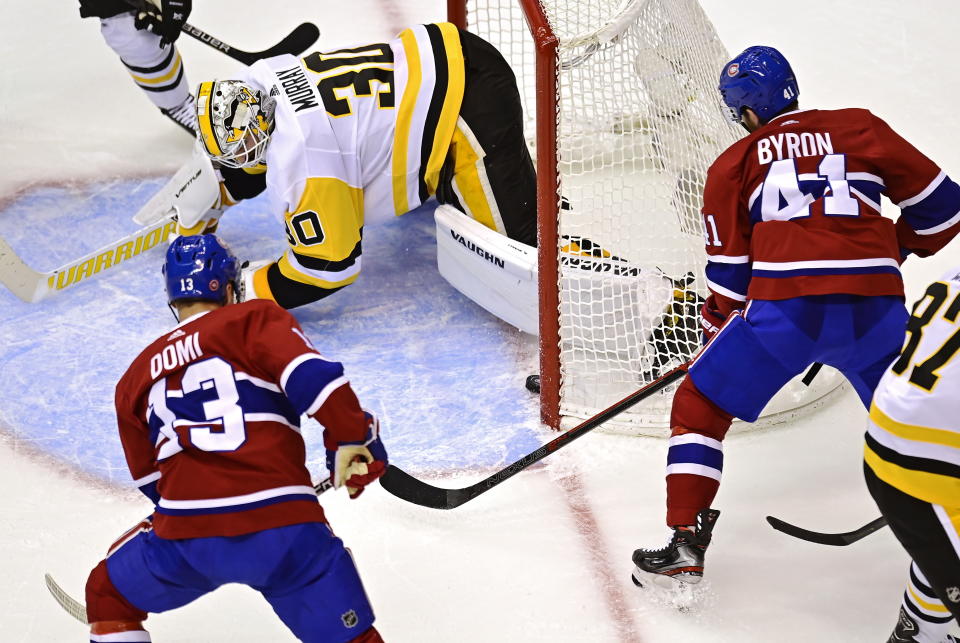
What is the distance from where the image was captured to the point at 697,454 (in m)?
2.19

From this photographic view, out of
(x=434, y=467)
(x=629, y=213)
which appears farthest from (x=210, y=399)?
(x=629, y=213)

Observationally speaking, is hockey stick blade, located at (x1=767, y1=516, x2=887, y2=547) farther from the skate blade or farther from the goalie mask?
the goalie mask

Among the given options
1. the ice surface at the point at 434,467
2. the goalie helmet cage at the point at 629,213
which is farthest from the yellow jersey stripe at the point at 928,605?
the goalie helmet cage at the point at 629,213

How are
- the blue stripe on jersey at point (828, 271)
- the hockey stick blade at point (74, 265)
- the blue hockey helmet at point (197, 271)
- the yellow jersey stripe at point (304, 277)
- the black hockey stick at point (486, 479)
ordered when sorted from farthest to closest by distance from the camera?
the hockey stick blade at point (74, 265) → the yellow jersey stripe at point (304, 277) → the black hockey stick at point (486, 479) → the blue stripe on jersey at point (828, 271) → the blue hockey helmet at point (197, 271)

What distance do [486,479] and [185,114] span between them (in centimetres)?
213

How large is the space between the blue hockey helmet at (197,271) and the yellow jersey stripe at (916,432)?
105 centimetres

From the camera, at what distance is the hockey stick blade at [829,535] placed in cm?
232

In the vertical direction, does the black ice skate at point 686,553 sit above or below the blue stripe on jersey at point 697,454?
below

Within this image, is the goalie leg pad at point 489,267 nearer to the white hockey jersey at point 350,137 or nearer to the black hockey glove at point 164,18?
the white hockey jersey at point 350,137

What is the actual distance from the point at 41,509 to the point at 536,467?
111 cm

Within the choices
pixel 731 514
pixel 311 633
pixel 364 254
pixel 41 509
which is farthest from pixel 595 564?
pixel 364 254

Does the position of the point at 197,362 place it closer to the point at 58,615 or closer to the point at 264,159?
the point at 58,615

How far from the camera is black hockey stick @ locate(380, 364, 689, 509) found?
246cm

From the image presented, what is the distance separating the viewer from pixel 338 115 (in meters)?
2.97
